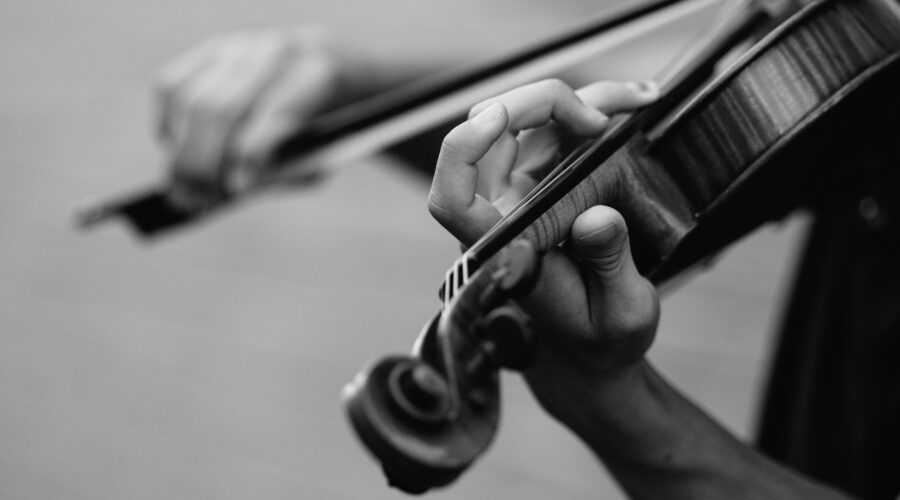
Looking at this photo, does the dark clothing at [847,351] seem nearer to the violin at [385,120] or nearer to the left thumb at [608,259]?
the violin at [385,120]

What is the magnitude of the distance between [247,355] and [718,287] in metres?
0.85

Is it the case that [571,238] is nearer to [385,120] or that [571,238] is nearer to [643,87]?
[643,87]

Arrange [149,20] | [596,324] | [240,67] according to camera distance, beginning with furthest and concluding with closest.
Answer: [149,20] → [240,67] → [596,324]

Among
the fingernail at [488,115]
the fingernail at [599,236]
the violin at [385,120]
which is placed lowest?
the violin at [385,120]

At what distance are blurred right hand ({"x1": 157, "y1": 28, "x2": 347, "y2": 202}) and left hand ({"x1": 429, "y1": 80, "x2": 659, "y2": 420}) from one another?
47 cm

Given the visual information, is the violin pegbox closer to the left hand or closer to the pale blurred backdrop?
the left hand

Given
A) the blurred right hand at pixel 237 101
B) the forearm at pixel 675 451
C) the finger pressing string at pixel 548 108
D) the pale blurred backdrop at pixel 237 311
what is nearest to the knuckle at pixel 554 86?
the finger pressing string at pixel 548 108

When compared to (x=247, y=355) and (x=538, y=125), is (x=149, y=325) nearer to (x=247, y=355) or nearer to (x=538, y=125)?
(x=247, y=355)

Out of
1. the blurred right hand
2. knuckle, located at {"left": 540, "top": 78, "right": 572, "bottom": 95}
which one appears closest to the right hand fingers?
the blurred right hand

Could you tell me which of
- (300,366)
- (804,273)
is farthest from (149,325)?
(804,273)

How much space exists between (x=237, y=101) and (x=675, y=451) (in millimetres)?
543

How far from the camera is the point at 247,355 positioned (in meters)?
1.85

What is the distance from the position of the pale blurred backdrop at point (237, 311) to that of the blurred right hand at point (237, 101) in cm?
63

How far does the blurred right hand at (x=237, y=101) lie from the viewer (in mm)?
858
